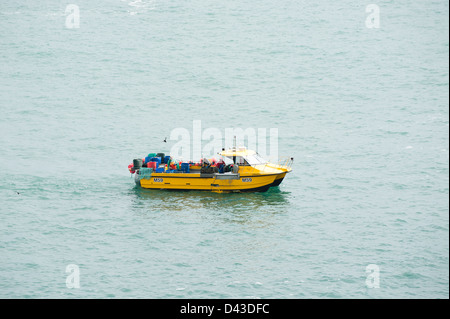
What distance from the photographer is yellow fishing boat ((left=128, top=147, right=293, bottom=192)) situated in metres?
62.2

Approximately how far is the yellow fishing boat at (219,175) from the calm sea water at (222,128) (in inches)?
37.2

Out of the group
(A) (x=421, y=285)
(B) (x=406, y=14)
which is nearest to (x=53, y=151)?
(A) (x=421, y=285)

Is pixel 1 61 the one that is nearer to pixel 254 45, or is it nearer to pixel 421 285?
pixel 254 45

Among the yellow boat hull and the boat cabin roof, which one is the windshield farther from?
the yellow boat hull

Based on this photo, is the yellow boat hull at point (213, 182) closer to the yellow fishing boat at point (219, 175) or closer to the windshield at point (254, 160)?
the yellow fishing boat at point (219, 175)

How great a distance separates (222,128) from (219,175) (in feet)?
70.9

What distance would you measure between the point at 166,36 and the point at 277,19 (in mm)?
17056

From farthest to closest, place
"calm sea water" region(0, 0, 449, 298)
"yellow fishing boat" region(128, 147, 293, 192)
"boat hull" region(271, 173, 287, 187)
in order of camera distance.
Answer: "boat hull" region(271, 173, 287, 187)
"yellow fishing boat" region(128, 147, 293, 192)
"calm sea water" region(0, 0, 449, 298)

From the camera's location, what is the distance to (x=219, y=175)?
62031mm

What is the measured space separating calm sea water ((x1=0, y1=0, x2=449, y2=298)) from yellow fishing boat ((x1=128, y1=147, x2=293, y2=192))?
3.10 feet

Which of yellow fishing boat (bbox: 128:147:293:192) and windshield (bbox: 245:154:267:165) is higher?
windshield (bbox: 245:154:267:165)

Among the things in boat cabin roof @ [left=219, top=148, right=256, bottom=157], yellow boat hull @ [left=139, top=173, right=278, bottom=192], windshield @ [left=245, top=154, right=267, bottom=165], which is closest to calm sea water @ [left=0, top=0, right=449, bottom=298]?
yellow boat hull @ [left=139, top=173, right=278, bottom=192]

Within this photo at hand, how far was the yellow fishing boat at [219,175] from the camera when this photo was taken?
6222 cm
